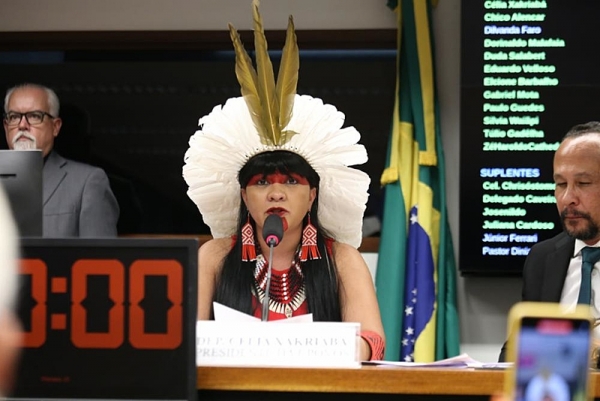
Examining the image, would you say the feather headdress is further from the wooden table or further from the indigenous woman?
the wooden table

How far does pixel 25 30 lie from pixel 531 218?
2.26m

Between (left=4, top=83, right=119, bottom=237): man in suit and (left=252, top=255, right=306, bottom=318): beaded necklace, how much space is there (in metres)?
1.09

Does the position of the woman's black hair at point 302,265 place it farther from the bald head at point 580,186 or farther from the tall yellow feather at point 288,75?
the bald head at point 580,186

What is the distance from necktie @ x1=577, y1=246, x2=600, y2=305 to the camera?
3.09m

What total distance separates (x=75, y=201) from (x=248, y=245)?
1.14m

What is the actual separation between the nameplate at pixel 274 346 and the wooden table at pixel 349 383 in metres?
0.06

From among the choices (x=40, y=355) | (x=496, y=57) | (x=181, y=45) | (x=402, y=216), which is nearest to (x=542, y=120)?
(x=496, y=57)

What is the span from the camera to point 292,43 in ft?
8.88

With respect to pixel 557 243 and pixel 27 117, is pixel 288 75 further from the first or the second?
pixel 27 117

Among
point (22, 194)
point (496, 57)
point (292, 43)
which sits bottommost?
point (22, 194)

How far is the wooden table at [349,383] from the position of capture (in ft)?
5.41

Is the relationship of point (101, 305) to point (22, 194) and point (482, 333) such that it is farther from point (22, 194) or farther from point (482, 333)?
point (482, 333)

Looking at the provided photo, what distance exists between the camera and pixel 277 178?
9.14 ft

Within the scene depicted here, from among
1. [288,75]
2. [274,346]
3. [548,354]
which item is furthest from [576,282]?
[548,354]
